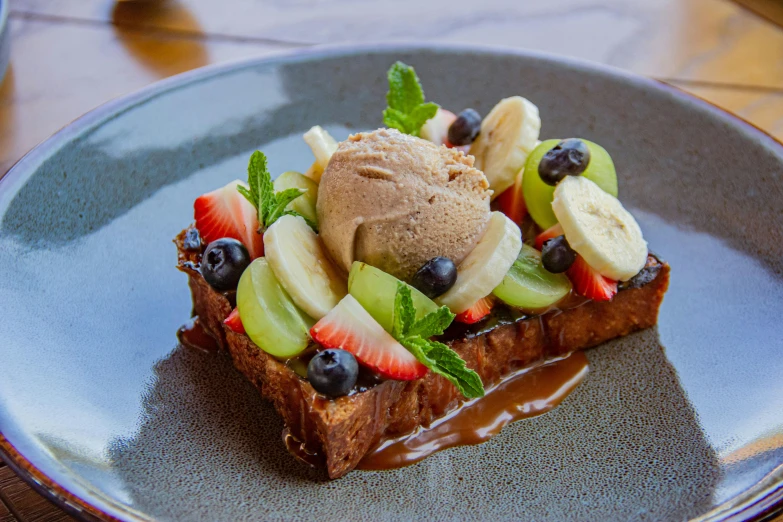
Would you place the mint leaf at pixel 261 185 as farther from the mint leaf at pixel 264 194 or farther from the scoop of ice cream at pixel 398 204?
the scoop of ice cream at pixel 398 204

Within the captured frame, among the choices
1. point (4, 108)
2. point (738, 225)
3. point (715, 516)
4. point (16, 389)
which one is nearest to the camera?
point (715, 516)

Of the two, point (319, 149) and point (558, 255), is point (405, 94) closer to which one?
point (319, 149)

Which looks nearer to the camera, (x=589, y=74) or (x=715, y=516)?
(x=715, y=516)

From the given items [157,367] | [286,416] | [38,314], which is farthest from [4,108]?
[286,416]

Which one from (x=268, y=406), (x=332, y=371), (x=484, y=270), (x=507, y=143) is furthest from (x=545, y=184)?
(x=268, y=406)

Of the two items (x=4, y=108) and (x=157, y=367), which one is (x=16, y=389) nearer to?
(x=157, y=367)

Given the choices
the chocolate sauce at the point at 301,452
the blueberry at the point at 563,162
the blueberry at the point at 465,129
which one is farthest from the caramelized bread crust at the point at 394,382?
the blueberry at the point at 465,129

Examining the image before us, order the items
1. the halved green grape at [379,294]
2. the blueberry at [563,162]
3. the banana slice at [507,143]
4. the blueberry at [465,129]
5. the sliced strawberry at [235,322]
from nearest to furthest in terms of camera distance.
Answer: the halved green grape at [379,294] → the sliced strawberry at [235,322] → the blueberry at [563,162] → the banana slice at [507,143] → the blueberry at [465,129]
